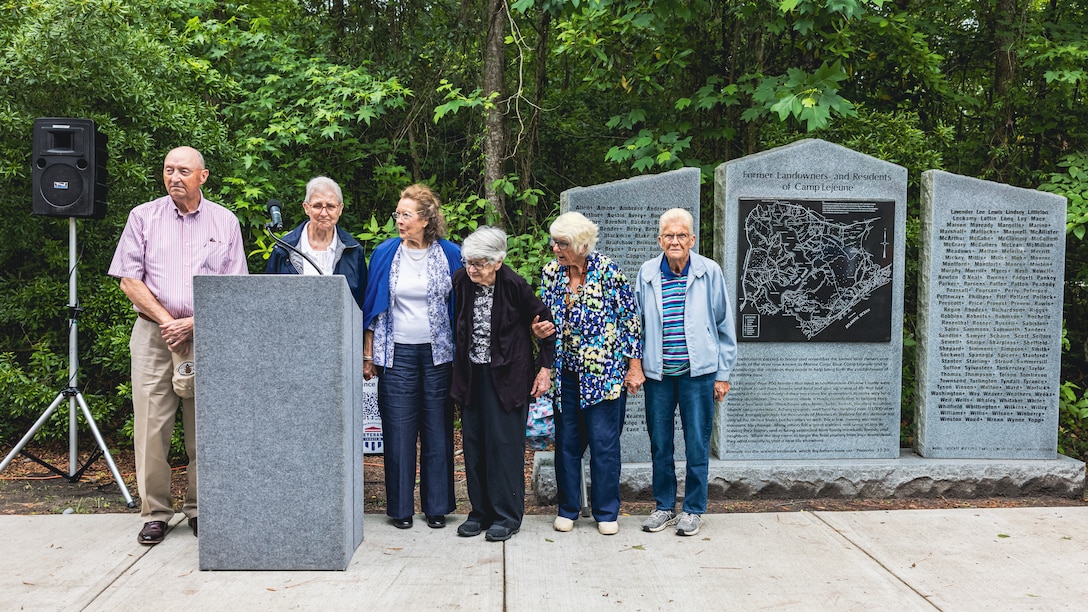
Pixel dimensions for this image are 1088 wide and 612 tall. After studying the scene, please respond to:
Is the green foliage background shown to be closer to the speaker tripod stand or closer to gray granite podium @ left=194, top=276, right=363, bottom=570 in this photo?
the speaker tripod stand

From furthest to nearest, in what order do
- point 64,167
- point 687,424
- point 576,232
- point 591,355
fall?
1. point 64,167
2. point 687,424
3. point 591,355
4. point 576,232

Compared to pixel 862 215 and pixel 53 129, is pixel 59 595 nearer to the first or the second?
pixel 53 129

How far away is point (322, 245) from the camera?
457 cm

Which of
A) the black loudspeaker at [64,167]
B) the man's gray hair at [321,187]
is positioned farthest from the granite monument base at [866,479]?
the black loudspeaker at [64,167]

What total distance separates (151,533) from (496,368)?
1881mm

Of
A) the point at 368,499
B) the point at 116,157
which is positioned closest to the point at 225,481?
Answer: the point at 368,499

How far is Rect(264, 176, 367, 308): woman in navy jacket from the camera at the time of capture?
448 centimetres

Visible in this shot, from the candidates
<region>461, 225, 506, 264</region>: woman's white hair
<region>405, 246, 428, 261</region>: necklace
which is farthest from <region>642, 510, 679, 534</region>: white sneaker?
<region>405, 246, 428, 261</region>: necklace

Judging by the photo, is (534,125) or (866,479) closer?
(866,479)

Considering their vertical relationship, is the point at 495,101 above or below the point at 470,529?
above

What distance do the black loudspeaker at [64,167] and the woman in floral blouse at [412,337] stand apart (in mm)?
2028

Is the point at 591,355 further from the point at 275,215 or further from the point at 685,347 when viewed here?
the point at 275,215

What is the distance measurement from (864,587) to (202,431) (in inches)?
117

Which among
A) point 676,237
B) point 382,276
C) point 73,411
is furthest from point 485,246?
point 73,411
